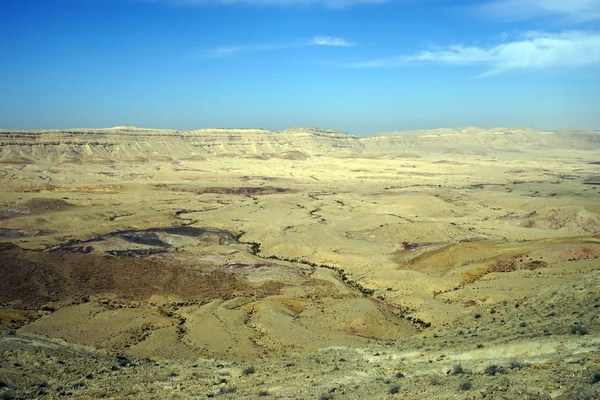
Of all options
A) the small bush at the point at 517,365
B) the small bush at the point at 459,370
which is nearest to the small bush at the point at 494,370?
the small bush at the point at 517,365

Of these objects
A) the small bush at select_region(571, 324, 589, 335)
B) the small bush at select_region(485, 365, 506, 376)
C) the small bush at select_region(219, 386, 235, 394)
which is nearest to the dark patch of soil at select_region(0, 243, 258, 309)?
the small bush at select_region(219, 386, 235, 394)

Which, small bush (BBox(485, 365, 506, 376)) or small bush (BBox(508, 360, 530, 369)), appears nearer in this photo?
small bush (BBox(485, 365, 506, 376))

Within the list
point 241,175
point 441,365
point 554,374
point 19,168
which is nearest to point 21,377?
point 441,365

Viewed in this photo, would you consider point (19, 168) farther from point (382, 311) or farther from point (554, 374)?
point (554, 374)

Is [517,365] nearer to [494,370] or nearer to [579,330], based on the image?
[494,370]

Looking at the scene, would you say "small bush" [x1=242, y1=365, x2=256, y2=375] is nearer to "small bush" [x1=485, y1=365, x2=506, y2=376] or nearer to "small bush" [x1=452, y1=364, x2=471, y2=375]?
"small bush" [x1=452, y1=364, x2=471, y2=375]
